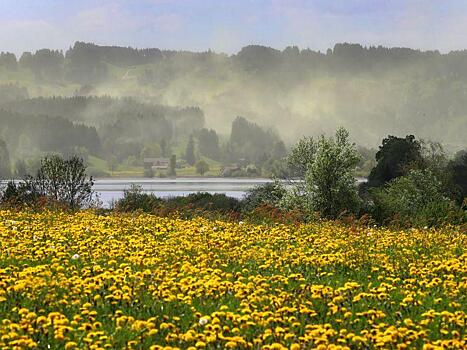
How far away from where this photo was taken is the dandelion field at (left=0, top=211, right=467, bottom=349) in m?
7.39

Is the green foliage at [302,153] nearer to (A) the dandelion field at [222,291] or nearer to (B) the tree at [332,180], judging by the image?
(B) the tree at [332,180]

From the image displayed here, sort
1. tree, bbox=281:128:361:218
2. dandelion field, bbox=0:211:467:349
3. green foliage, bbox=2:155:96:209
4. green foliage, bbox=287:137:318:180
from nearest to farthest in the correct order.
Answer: dandelion field, bbox=0:211:467:349 < green foliage, bbox=2:155:96:209 < tree, bbox=281:128:361:218 < green foliage, bbox=287:137:318:180

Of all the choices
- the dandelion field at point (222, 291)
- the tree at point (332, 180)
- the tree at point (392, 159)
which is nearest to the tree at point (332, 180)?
the tree at point (332, 180)

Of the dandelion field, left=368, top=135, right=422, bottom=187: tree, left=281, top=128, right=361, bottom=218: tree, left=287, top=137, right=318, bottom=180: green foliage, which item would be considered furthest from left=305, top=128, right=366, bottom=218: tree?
left=368, top=135, right=422, bottom=187: tree

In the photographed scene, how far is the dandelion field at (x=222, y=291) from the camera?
7395 millimetres

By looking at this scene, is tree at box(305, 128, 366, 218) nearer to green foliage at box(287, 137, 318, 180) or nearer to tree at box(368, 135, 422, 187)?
green foliage at box(287, 137, 318, 180)

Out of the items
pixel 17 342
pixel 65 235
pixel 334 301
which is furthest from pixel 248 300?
pixel 65 235

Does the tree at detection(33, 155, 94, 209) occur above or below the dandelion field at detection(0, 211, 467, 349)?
above

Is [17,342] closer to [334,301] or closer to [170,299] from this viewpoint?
[170,299]

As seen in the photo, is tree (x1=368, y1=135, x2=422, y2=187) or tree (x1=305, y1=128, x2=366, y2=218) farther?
tree (x1=368, y1=135, x2=422, y2=187)

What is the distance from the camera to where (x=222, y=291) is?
959cm

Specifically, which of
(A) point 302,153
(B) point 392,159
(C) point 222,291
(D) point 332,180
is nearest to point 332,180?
(D) point 332,180

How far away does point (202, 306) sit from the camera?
886cm

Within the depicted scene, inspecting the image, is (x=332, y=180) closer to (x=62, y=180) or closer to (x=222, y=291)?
(x=62, y=180)
